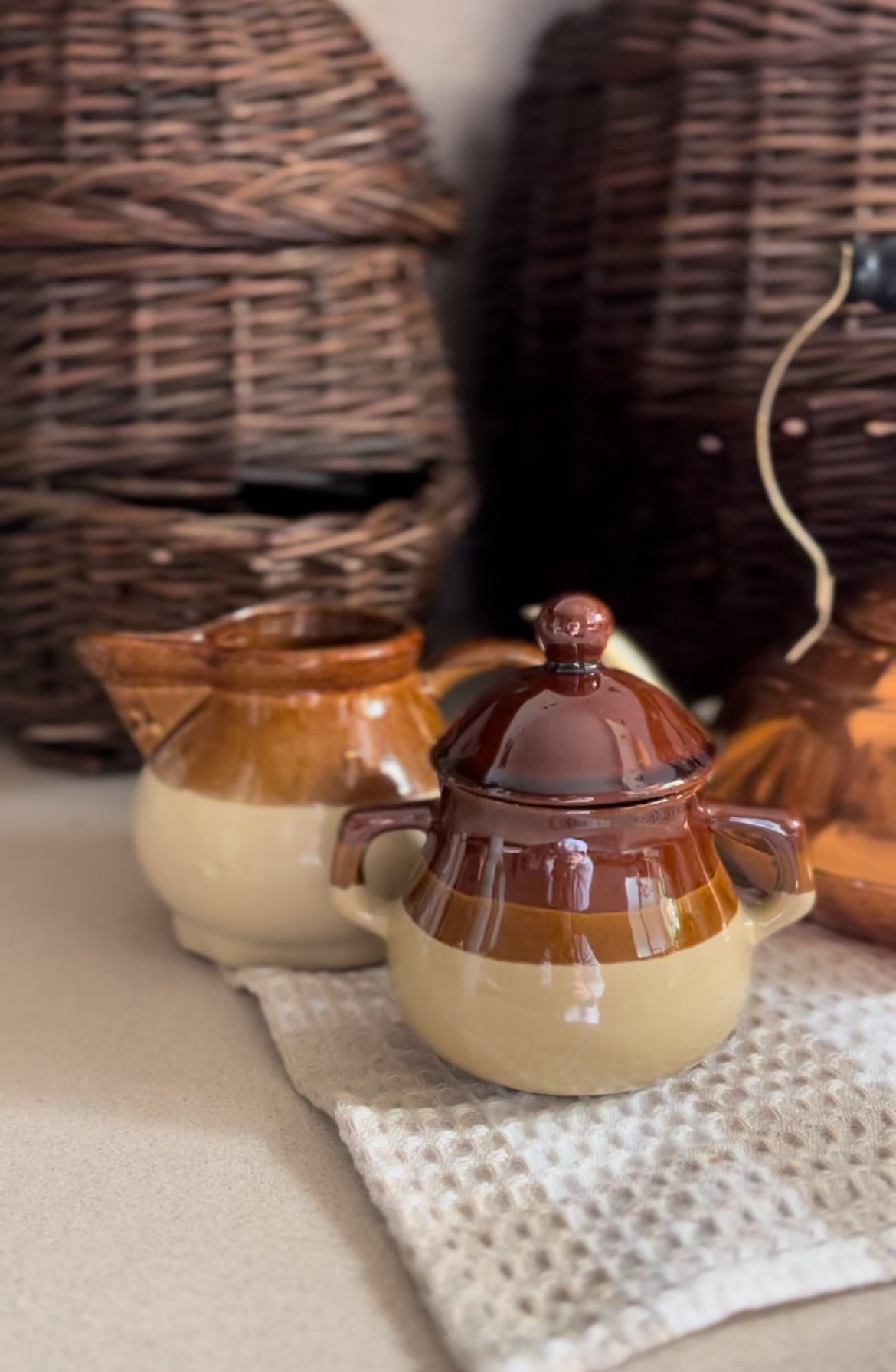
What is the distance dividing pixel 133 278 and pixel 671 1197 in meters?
0.53

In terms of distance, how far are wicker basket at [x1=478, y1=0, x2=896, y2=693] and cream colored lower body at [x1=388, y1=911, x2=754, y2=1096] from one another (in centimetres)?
36

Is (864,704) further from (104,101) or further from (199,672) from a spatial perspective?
(104,101)

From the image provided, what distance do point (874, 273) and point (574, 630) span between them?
28 cm

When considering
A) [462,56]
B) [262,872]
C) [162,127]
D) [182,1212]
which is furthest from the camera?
[462,56]

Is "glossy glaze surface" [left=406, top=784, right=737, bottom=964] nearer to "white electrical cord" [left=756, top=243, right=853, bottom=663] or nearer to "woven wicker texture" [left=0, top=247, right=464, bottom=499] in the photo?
"white electrical cord" [left=756, top=243, right=853, bottom=663]

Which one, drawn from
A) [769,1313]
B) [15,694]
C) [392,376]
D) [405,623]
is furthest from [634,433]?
[769,1313]

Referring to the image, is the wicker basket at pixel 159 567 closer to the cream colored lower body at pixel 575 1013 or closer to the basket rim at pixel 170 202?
the basket rim at pixel 170 202

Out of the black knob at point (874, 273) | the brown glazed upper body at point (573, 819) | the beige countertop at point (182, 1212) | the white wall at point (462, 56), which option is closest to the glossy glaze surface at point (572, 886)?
the brown glazed upper body at point (573, 819)

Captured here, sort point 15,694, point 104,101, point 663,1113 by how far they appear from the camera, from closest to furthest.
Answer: point 663,1113 → point 104,101 → point 15,694

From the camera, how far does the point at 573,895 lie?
44 cm

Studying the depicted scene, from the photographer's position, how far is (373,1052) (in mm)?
499

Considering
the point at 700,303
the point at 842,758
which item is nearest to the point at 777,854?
the point at 842,758

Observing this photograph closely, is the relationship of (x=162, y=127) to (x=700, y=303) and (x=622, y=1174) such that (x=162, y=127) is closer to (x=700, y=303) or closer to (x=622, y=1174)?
(x=700, y=303)

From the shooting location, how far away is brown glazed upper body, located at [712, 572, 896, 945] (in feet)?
1.80
